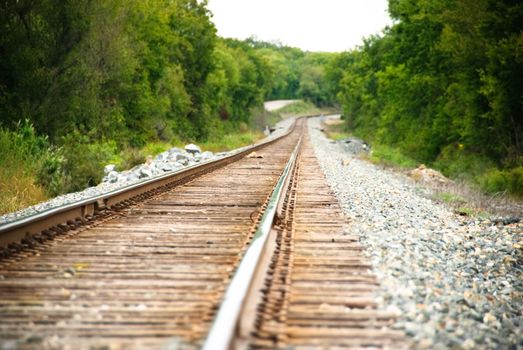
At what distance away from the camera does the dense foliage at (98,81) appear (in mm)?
14109

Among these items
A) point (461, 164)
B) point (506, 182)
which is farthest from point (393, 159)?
point (506, 182)

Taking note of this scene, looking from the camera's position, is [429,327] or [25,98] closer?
[429,327]

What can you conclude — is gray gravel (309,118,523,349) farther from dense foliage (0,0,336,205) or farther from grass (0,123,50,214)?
dense foliage (0,0,336,205)

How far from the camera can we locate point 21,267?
3861 millimetres

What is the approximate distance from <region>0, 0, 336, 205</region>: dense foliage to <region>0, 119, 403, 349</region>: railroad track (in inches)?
207

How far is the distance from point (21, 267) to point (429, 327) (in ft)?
9.95

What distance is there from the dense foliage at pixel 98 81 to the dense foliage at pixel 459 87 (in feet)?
39.8

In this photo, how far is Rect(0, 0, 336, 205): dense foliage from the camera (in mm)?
14109

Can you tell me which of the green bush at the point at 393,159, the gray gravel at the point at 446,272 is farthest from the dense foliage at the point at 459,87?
the gray gravel at the point at 446,272

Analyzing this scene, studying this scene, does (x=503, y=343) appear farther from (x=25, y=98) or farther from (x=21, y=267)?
(x=25, y=98)

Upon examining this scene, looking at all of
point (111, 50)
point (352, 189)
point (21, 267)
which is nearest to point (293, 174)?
point (352, 189)

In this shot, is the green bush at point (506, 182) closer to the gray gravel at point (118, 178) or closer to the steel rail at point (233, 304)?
the gray gravel at point (118, 178)

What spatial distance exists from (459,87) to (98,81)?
14.5 metres

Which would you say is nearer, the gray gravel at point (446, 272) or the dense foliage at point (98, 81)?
the gray gravel at point (446, 272)
